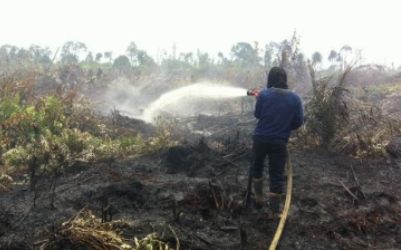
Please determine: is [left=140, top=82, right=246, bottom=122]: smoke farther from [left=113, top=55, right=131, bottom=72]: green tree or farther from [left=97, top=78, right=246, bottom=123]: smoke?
[left=113, top=55, right=131, bottom=72]: green tree

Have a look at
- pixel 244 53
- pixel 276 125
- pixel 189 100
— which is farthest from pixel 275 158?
pixel 244 53

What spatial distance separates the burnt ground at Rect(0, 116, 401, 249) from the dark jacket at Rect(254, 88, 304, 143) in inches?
41.5

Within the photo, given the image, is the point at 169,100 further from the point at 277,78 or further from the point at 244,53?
the point at 244,53

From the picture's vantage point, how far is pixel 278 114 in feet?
19.0

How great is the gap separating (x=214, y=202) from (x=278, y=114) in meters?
1.50

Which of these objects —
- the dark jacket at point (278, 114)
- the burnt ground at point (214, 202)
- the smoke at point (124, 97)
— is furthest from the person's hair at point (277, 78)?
the smoke at point (124, 97)

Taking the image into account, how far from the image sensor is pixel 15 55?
113ft

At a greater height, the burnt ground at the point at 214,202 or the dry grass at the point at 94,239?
the dry grass at the point at 94,239

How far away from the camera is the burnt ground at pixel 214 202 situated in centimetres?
505

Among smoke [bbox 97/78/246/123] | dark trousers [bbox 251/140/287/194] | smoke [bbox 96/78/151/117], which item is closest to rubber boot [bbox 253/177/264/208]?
dark trousers [bbox 251/140/287/194]

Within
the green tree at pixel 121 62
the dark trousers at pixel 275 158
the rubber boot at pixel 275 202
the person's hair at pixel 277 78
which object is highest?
the person's hair at pixel 277 78

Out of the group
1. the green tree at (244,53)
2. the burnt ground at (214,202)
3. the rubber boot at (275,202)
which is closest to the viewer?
the burnt ground at (214,202)

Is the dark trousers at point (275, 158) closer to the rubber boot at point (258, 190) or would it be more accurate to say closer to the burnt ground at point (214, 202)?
the rubber boot at point (258, 190)

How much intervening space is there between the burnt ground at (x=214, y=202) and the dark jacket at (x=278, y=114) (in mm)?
1055
